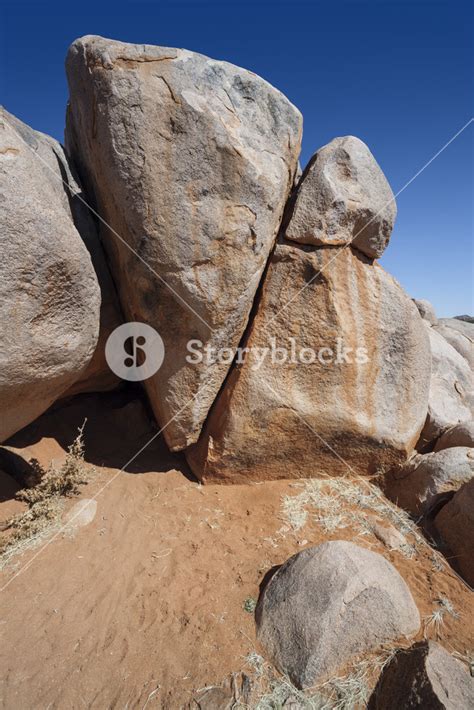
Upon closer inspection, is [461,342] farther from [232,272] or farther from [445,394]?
[232,272]

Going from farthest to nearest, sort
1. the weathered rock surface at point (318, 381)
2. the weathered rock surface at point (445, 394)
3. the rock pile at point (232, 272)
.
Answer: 1. the weathered rock surface at point (445, 394)
2. the weathered rock surface at point (318, 381)
3. the rock pile at point (232, 272)

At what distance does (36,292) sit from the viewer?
2.79 metres

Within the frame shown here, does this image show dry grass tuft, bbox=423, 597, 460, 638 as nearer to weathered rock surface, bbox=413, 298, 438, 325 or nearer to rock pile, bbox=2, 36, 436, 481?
rock pile, bbox=2, 36, 436, 481

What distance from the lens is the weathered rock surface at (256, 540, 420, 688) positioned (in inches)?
87.3

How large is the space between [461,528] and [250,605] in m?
1.78

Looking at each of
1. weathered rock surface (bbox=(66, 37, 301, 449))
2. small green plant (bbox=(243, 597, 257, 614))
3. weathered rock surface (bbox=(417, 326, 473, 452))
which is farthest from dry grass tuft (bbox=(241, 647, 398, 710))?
weathered rock surface (bbox=(417, 326, 473, 452))

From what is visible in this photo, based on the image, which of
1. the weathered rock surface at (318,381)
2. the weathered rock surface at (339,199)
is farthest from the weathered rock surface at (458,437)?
the weathered rock surface at (339,199)

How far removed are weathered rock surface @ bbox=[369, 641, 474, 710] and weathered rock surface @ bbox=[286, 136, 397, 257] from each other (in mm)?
3161

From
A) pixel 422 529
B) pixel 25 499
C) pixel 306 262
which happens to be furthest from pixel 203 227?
pixel 422 529

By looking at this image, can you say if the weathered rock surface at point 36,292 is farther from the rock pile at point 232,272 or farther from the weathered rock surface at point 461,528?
the weathered rock surface at point 461,528

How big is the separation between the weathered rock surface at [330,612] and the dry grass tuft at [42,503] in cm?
192

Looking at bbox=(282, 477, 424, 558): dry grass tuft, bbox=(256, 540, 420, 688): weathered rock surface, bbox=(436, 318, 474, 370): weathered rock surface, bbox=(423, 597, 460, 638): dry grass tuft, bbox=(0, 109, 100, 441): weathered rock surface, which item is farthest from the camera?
bbox=(436, 318, 474, 370): weathered rock surface

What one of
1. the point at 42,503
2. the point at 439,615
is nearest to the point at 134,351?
the point at 42,503

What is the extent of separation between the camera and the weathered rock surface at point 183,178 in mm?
3092
